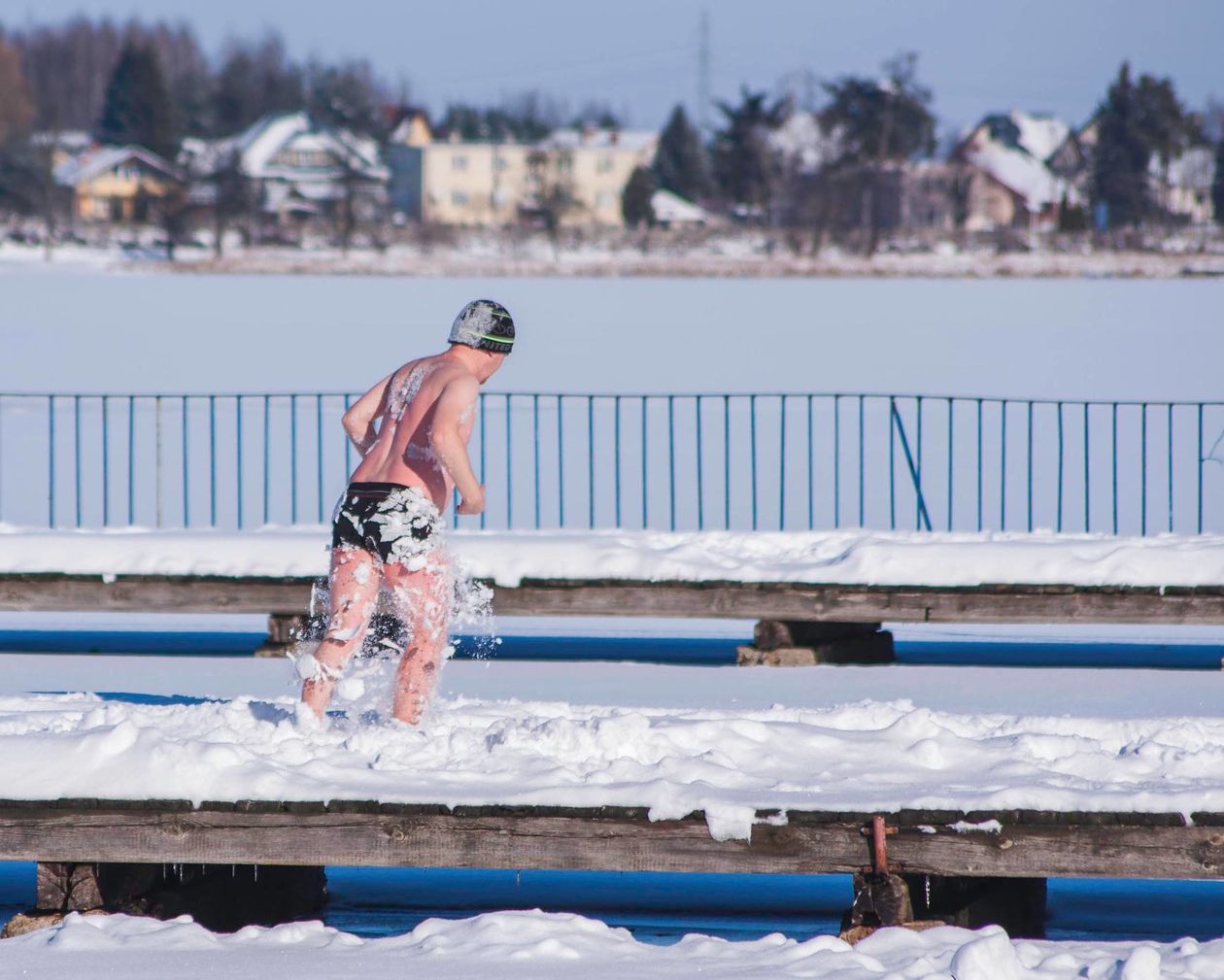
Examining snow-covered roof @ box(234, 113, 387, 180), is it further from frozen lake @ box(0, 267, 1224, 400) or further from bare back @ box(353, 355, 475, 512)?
bare back @ box(353, 355, 475, 512)

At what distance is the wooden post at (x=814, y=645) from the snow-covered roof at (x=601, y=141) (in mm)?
106782

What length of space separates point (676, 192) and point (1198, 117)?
92.5 ft

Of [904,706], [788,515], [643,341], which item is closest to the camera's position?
[904,706]

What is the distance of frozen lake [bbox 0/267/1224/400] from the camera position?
29.2 metres

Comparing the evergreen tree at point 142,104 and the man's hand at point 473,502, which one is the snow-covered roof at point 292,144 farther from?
the man's hand at point 473,502

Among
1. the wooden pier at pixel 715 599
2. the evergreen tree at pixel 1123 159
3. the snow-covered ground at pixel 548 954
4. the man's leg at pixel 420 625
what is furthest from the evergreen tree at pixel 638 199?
the snow-covered ground at pixel 548 954

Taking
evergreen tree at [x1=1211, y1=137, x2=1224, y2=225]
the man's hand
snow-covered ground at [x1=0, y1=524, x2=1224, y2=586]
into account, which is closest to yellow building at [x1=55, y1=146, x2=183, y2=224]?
evergreen tree at [x1=1211, y1=137, x2=1224, y2=225]

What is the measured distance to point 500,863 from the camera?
16.1ft

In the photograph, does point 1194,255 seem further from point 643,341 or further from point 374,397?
point 374,397

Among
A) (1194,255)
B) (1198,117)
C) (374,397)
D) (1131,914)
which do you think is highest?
(1198,117)

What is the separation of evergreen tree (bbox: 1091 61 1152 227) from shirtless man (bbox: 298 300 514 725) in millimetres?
86971

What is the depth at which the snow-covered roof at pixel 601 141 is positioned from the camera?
11619 centimetres

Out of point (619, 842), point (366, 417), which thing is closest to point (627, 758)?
point (619, 842)

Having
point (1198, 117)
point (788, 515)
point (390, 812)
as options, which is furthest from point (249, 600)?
point (1198, 117)
